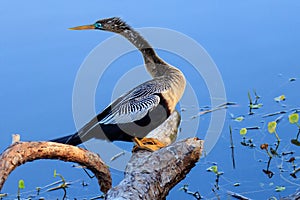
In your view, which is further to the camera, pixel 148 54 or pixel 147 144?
pixel 148 54

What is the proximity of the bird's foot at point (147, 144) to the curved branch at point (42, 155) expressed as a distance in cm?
15

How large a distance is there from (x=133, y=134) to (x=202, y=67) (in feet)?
2.69

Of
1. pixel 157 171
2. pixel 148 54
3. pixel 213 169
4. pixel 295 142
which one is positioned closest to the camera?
pixel 157 171

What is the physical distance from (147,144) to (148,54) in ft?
1.44

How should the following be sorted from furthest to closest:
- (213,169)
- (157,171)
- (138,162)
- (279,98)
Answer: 1. (279,98)
2. (213,169)
3. (138,162)
4. (157,171)

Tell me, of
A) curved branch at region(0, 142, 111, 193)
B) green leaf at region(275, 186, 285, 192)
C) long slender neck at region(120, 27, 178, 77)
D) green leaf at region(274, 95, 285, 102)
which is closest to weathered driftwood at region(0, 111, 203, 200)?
curved branch at region(0, 142, 111, 193)

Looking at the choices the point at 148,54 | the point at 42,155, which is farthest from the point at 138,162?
the point at 148,54

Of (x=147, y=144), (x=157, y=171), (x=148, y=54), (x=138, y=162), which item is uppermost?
(x=148, y=54)

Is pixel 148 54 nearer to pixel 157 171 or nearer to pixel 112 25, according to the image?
pixel 112 25

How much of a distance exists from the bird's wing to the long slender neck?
0.12 metres

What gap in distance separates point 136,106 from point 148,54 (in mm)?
272

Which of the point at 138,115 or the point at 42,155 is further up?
the point at 138,115

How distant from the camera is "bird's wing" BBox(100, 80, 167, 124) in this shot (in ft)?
8.05

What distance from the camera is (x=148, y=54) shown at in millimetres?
2643
